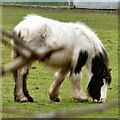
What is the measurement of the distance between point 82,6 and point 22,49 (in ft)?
102

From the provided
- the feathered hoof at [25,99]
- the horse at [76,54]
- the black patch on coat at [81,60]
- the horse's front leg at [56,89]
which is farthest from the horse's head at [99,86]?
the feathered hoof at [25,99]

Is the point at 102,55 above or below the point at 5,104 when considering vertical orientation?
above

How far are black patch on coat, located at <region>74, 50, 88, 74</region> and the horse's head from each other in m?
0.32

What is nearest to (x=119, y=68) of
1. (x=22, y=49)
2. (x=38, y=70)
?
(x=38, y=70)

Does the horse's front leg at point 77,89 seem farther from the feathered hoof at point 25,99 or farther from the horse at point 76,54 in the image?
the feathered hoof at point 25,99

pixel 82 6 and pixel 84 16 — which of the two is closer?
pixel 84 16

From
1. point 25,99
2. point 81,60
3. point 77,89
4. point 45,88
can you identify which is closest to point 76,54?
point 81,60

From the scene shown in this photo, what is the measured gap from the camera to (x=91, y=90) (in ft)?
31.9

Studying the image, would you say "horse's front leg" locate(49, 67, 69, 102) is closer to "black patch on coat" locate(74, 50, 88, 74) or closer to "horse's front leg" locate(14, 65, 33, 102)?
"black patch on coat" locate(74, 50, 88, 74)

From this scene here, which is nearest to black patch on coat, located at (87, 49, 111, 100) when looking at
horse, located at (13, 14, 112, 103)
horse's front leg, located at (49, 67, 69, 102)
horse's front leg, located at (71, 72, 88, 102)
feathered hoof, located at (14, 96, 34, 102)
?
horse, located at (13, 14, 112, 103)

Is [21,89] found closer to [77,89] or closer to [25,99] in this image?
[25,99]

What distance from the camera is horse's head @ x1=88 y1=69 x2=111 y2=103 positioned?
959cm

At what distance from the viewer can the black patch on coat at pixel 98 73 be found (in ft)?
31.7

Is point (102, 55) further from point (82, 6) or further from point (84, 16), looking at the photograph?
point (82, 6)
